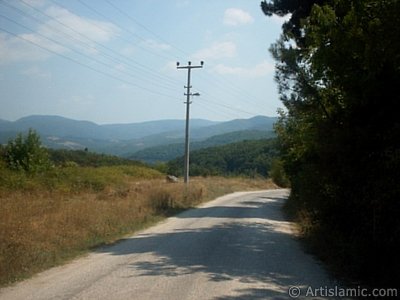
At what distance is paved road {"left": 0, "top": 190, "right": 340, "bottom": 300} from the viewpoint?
7.84 metres

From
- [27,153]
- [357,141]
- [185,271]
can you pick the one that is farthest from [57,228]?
[27,153]

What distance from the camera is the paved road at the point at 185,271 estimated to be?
7.84m

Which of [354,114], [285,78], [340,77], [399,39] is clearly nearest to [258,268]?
[354,114]

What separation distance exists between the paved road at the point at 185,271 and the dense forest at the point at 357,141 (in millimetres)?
949

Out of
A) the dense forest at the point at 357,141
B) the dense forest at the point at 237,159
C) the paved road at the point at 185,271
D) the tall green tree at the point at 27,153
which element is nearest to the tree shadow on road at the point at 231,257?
the paved road at the point at 185,271

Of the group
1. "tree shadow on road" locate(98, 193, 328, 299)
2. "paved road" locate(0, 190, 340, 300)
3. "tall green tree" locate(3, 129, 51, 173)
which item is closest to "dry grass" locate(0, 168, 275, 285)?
"paved road" locate(0, 190, 340, 300)

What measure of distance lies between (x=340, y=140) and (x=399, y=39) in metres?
2.38

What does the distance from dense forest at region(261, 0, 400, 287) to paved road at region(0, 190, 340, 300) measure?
A: 0.95m

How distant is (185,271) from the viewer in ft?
30.9

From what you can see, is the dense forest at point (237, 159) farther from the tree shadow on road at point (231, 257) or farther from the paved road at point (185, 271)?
the paved road at point (185, 271)

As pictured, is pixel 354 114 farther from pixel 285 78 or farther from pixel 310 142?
pixel 285 78

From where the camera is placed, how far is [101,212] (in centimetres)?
1756

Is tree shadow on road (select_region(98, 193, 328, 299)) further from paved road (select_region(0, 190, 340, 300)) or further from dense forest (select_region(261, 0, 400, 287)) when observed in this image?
dense forest (select_region(261, 0, 400, 287))

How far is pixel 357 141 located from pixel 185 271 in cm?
442
